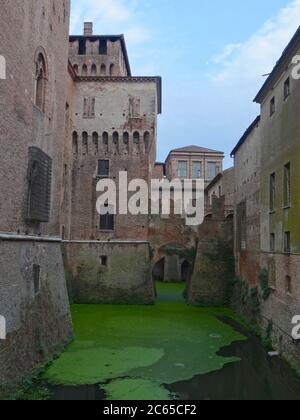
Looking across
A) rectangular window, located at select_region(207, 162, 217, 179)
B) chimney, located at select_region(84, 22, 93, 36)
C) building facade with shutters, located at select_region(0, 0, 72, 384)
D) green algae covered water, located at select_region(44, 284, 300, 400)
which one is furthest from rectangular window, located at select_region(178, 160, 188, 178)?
building facade with shutters, located at select_region(0, 0, 72, 384)

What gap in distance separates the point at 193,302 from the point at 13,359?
15407 millimetres

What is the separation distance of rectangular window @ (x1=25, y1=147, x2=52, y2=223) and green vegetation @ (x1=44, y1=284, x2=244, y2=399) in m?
4.49

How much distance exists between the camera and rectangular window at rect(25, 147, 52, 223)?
12.2m

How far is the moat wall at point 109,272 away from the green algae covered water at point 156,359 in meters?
3.31

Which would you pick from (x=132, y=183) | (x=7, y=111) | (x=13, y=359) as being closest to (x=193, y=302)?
(x=132, y=183)

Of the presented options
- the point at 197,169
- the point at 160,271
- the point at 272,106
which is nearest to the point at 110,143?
the point at 272,106

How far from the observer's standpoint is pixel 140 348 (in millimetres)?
14320

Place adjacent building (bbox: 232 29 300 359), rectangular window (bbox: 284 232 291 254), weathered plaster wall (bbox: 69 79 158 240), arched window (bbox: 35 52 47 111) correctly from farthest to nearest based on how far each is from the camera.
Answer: weathered plaster wall (bbox: 69 79 158 240) < rectangular window (bbox: 284 232 291 254) < arched window (bbox: 35 52 47 111) < adjacent building (bbox: 232 29 300 359)

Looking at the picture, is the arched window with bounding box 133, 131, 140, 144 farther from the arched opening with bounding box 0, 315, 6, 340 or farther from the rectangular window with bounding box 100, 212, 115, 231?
the arched opening with bounding box 0, 315, 6, 340

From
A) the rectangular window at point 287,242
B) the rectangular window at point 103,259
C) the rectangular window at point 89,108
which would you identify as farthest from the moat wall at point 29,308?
the rectangular window at point 89,108

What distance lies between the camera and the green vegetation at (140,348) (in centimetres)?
1112

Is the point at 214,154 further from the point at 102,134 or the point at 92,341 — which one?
the point at 92,341

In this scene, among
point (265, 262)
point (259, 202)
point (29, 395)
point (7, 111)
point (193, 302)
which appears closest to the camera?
point (29, 395)

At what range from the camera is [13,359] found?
998 centimetres
